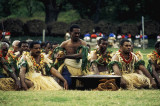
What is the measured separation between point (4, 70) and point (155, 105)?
370 centimetres

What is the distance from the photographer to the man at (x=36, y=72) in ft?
22.8

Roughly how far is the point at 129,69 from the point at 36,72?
7.08 ft

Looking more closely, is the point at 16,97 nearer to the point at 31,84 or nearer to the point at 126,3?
the point at 31,84

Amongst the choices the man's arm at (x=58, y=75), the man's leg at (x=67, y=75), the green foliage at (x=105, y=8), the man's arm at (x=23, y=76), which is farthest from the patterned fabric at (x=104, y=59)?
the green foliage at (x=105, y=8)

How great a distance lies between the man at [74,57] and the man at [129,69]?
→ 0.69m

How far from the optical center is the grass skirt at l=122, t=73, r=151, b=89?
283 inches

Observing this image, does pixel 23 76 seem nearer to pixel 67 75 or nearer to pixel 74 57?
pixel 67 75

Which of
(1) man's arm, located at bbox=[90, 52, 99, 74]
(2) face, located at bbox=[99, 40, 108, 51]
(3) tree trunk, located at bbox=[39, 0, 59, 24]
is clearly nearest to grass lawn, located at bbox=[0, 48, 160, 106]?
(1) man's arm, located at bbox=[90, 52, 99, 74]

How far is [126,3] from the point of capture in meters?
38.1

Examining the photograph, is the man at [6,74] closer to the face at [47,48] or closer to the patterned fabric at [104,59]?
the patterned fabric at [104,59]

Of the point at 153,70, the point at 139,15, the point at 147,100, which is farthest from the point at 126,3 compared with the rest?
the point at 147,100

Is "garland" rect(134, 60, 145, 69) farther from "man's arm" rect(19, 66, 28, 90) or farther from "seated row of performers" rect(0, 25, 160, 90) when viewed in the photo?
"man's arm" rect(19, 66, 28, 90)

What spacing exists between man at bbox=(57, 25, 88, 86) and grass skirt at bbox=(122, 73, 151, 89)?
1062 millimetres

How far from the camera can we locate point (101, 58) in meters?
9.23
